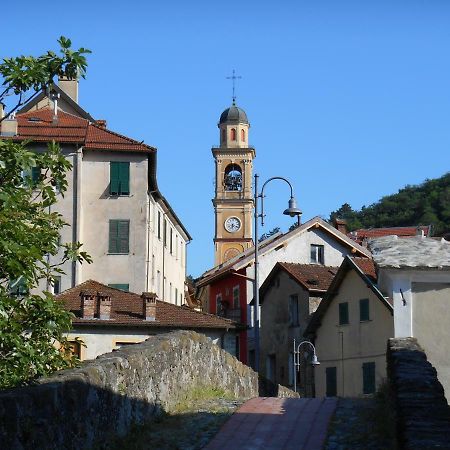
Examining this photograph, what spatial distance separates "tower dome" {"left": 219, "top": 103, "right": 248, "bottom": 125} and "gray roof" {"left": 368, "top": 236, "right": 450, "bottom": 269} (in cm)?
9351

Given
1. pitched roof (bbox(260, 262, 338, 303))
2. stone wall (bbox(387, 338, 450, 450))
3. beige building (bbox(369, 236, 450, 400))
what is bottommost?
stone wall (bbox(387, 338, 450, 450))

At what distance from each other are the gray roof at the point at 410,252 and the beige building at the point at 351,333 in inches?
692

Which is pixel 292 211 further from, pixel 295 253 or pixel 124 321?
pixel 295 253

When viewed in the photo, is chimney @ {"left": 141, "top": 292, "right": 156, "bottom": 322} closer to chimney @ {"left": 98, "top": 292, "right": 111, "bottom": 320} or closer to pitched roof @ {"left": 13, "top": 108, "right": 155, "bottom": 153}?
chimney @ {"left": 98, "top": 292, "right": 111, "bottom": 320}

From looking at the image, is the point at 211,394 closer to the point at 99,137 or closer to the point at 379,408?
the point at 379,408

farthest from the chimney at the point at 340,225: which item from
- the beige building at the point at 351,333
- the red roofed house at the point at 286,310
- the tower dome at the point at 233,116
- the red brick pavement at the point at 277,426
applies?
the tower dome at the point at 233,116

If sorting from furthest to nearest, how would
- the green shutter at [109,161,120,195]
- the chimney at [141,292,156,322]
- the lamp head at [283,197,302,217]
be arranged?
the green shutter at [109,161,120,195] < the chimney at [141,292,156,322] < the lamp head at [283,197,302,217]

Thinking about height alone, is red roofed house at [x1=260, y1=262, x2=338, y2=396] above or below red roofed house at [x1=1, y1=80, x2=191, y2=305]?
below

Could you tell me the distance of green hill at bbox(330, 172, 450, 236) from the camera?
414 feet

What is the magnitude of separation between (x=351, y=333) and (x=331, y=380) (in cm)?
252

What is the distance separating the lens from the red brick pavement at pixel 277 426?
11281 millimetres

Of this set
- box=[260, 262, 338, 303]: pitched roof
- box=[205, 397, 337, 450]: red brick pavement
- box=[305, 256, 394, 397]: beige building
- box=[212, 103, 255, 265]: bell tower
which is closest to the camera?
box=[205, 397, 337, 450]: red brick pavement

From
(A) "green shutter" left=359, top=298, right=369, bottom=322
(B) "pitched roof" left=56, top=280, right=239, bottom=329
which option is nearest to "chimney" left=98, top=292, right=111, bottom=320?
(B) "pitched roof" left=56, top=280, right=239, bottom=329

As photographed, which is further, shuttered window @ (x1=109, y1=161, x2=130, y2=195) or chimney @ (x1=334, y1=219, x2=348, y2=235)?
chimney @ (x1=334, y1=219, x2=348, y2=235)
